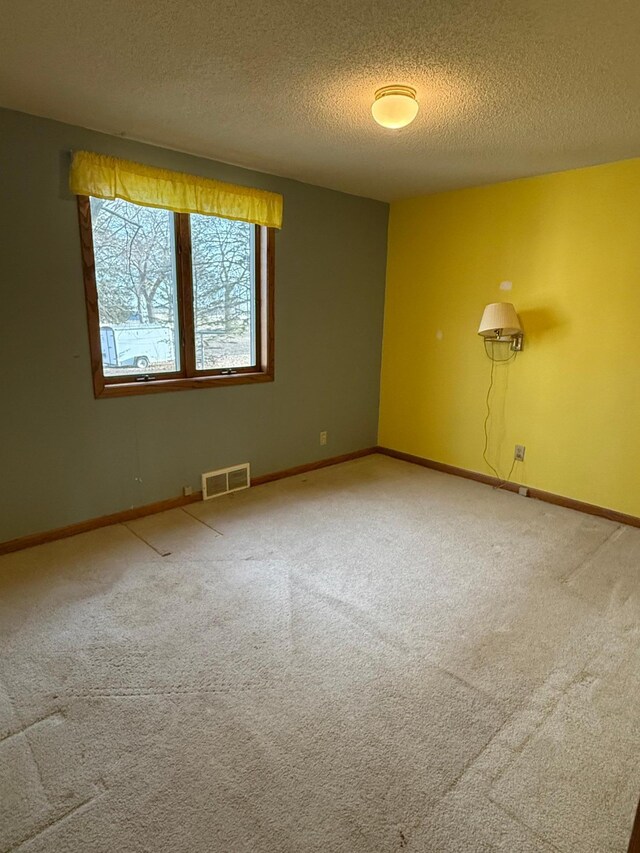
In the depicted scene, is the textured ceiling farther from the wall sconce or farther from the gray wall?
the wall sconce

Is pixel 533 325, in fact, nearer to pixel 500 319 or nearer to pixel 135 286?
pixel 500 319

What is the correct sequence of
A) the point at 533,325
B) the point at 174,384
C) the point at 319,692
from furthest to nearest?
the point at 533,325 → the point at 174,384 → the point at 319,692

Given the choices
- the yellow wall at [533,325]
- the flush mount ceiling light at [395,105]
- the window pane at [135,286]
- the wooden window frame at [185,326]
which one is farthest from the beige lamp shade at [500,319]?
the window pane at [135,286]

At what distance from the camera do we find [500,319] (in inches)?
141

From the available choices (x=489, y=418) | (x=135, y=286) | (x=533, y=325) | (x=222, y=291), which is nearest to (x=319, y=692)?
(x=135, y=286)

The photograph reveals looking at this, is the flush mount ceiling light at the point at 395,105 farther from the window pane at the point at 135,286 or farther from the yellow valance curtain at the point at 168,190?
the window pane at the point at 135,286

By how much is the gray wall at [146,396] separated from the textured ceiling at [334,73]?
0.45m

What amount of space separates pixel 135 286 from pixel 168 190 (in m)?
0.63

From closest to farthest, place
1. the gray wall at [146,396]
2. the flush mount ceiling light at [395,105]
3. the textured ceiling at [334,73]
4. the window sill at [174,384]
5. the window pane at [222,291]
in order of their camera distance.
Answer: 1. the textured ceiling at [334,73]
2. the flush mount ceiling light at [395,105]
3. the gray wall at [146,396]
4. the window sill at [174,384]
5. the window pane at [222,291]

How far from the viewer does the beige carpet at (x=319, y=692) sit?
1.37 meters

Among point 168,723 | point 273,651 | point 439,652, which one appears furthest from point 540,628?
point 168,723

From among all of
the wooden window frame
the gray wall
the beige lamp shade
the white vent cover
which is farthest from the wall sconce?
the white vent cover

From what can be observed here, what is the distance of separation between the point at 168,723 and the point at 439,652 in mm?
1095

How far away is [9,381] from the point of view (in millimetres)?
2701
